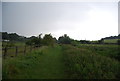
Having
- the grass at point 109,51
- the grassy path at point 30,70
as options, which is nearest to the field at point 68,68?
the grassy path at point 30,70

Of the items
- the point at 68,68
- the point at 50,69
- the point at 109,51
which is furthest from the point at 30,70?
the point at 109,51

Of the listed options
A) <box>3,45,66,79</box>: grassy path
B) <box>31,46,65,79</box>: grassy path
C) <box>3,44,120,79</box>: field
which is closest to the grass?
<box>3,44,120,79</box>: field

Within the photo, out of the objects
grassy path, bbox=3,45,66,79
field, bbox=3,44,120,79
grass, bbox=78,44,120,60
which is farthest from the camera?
grass, bbox=78,44,120,60

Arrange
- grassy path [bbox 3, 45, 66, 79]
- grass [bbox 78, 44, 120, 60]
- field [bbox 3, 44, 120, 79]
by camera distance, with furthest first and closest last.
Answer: grass [bbox 78, 44, 120, 60] < grassy path [bbox 3, 45, 66, 79] < field [bbox 3, 44, 120, 79]

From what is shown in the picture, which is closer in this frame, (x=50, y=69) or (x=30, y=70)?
(x=30, y=70)

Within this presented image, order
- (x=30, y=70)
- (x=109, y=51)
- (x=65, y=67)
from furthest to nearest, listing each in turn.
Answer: (x=109, y=51) → (x=65, y=67) → (x=30, y=70)

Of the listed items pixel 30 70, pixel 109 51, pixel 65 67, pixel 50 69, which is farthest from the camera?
pixel 109 51

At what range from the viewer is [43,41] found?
1107 inches

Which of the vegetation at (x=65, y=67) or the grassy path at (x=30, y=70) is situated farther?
the grassy path at (x=30, y=70)

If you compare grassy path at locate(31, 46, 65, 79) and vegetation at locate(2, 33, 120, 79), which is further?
grassy path at locate(31, 46, 65, 79)

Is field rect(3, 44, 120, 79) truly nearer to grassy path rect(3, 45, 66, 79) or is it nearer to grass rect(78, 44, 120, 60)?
grassy path rect(3, 45, 66, 79)

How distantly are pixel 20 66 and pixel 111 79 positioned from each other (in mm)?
4950

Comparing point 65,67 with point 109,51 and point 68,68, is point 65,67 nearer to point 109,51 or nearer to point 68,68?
point 68,68

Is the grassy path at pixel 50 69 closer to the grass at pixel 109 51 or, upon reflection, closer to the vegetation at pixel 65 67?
the vegetation at pixel 65 67
